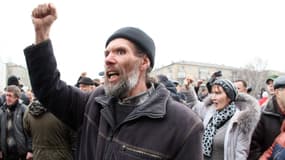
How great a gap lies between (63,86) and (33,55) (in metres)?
0.31

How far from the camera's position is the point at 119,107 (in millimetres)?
2520

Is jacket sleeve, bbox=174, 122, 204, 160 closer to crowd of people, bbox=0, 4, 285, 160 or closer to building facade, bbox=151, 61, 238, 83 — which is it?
crowd of people, bbox=0, 4, 285, 160

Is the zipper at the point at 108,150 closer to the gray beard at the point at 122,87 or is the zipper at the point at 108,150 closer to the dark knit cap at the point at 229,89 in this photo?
the gray beard at the point at 122,87

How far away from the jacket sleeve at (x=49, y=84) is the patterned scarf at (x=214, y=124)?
274 centimetres

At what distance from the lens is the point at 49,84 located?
243 cm

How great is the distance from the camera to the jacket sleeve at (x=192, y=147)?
2.27 meters

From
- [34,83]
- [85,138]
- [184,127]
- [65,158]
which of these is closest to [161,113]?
[184,127]

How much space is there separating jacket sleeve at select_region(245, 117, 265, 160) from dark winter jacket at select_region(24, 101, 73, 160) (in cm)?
255

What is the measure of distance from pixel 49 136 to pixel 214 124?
236cm

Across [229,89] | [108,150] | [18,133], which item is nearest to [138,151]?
[108,150]

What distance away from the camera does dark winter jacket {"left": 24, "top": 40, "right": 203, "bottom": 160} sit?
2264 millimetres

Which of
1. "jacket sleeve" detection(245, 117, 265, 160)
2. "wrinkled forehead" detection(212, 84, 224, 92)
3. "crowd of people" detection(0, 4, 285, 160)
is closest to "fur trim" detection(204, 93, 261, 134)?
"jacket sleeve" detection(245, 117, 265, 160)

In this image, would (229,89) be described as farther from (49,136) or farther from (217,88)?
(49,136)

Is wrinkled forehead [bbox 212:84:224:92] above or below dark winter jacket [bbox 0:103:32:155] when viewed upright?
above
